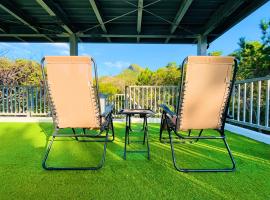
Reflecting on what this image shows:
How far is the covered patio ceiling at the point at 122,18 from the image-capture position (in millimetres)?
4691

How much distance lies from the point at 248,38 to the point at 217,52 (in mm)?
2208

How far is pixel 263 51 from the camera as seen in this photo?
11500mm

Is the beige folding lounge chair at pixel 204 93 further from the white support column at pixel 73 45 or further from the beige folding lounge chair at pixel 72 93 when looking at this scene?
the white support column at pixel 73 45

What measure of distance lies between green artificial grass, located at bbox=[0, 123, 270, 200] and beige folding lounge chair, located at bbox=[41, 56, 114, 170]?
228mm

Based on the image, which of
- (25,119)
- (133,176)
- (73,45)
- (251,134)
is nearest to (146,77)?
(73,45)

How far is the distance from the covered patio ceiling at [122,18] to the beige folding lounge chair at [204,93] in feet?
9.34

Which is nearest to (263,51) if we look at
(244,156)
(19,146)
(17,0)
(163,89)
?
(163,89)

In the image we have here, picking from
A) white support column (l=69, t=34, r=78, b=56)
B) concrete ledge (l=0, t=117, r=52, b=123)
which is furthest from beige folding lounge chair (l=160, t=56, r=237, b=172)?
white support column (l=69, t=34, r=78, b=56)

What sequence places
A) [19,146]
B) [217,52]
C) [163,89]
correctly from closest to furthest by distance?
1. [19,146]
2. [163,89]
3. [217,52]

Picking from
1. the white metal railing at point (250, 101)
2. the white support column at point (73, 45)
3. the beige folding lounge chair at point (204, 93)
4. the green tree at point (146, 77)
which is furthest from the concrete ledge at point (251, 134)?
the green tree at point (146, 77)

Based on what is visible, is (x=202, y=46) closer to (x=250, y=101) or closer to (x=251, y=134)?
(x=250, y=101)

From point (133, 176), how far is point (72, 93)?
1026 mm

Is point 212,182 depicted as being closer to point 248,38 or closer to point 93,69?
point 93,69

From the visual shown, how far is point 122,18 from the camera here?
5766 mm
